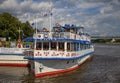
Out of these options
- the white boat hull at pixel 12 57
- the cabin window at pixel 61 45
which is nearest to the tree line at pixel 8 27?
the white boat hull at pixel 12 57

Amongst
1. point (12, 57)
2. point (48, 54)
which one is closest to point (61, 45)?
point (48, 54)

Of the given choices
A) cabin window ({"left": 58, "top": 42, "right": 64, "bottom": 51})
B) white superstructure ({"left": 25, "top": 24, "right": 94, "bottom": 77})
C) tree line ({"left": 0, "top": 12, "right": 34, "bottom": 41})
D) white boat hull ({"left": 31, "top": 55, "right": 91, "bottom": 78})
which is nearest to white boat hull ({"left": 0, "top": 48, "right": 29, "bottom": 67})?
white superstructure ({"left": 25, "top": 24, "right": 94, "bottom": 77})

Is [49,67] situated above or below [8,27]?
below

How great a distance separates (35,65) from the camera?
26859 millimetres

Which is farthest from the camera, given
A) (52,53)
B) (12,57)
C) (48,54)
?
(12,57)

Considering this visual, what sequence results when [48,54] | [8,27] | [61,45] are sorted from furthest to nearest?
[8,27] → [61,45] → [48,54]

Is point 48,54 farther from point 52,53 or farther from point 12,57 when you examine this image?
point 12,57

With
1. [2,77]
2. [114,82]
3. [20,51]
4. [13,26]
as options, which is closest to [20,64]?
[20,51]

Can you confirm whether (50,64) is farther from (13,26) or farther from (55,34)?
(13,26)

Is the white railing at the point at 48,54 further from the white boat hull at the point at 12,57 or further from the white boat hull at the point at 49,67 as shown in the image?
the white boat hull at the point at 12,57

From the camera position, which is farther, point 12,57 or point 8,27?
point 8,27

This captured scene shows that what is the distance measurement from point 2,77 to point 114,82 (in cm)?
1185

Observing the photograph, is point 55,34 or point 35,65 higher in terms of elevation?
point 55,34

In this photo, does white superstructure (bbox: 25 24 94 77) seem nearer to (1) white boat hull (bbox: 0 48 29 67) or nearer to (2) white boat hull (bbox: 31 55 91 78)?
(2) white boat hull (bbox: 31 55 91 78)
